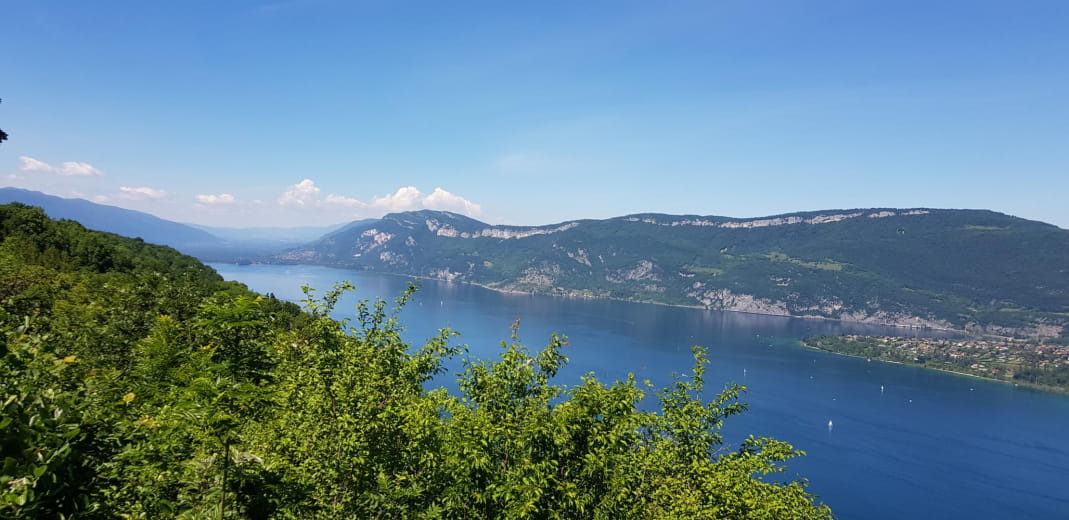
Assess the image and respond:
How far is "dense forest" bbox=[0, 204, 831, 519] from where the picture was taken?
698 cm

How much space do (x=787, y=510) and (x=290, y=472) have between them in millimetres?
20489

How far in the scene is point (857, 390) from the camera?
186750mm

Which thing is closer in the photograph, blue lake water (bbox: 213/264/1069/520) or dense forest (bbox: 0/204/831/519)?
dense forest (bbox: 0/204/831/519)

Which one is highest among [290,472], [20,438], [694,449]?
[20,438]

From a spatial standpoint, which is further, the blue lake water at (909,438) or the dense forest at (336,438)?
the blue lake water at (909,438)

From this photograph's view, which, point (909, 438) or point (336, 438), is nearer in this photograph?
point (336, 438)

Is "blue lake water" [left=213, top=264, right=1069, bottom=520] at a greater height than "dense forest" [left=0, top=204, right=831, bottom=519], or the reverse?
"dense forest" [left=0, top=204, right=831, bottom=519]

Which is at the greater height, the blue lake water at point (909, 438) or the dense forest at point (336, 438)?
the dense forest at point (336, 438)

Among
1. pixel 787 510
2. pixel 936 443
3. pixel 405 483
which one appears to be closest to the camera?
pixel 405 483

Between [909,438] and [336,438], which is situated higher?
[336,438]

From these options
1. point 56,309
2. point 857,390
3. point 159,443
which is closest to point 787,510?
point 159,443

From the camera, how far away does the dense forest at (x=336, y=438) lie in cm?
698

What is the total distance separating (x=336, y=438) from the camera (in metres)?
14.4

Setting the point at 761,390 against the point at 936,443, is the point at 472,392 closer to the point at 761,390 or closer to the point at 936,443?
the point at 936,443
